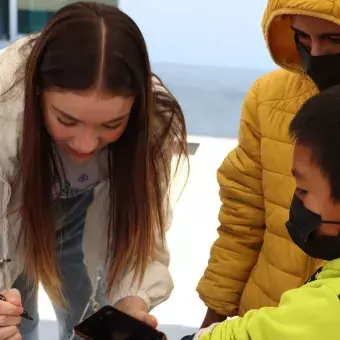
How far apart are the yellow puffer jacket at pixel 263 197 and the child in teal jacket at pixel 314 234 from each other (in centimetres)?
24

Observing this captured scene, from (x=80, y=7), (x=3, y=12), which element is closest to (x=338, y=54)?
(x=80, y=7)

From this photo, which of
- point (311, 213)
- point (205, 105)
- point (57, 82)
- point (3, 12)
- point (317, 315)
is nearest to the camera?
point (317, 315)

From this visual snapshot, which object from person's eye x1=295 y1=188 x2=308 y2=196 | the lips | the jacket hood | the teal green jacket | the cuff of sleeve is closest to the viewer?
the teal green jacket

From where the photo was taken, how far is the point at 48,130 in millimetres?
1062

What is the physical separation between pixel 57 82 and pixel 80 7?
14 centimetres

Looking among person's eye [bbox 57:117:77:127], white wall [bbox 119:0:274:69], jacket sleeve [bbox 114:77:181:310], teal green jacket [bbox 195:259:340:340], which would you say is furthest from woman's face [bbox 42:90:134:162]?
white wall [bbox 119:0:274:69]

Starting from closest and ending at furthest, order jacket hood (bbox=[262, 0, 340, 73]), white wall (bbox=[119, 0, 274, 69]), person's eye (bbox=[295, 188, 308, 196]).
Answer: person's eye (bbox=[295, 188, 308, 196])
jacket hood (bbox=[262, 0, 340, 73])
white wall (bbox=[119, 0, 274, 69])

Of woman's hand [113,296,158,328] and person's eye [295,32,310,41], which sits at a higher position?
person's eye [295,32,310,41]

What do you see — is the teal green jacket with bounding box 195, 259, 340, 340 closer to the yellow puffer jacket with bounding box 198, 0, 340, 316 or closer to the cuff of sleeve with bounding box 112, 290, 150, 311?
the yellow puffer jacket with bounding box 198, 0, 340, 316

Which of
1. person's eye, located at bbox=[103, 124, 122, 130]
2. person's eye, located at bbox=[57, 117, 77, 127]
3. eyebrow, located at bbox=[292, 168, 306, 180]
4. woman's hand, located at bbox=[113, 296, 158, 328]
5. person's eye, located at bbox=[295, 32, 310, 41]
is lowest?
woman's hand, located at bbox=[113, 296, 158, 328]

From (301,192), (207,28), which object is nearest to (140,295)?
(301,192)

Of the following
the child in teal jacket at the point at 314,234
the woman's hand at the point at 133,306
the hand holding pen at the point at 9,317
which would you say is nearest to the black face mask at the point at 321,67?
the child in teal jacket at the point at 314,234

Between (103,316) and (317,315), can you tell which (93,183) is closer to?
(103,316)

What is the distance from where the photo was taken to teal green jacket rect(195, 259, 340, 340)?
715 millimetres
